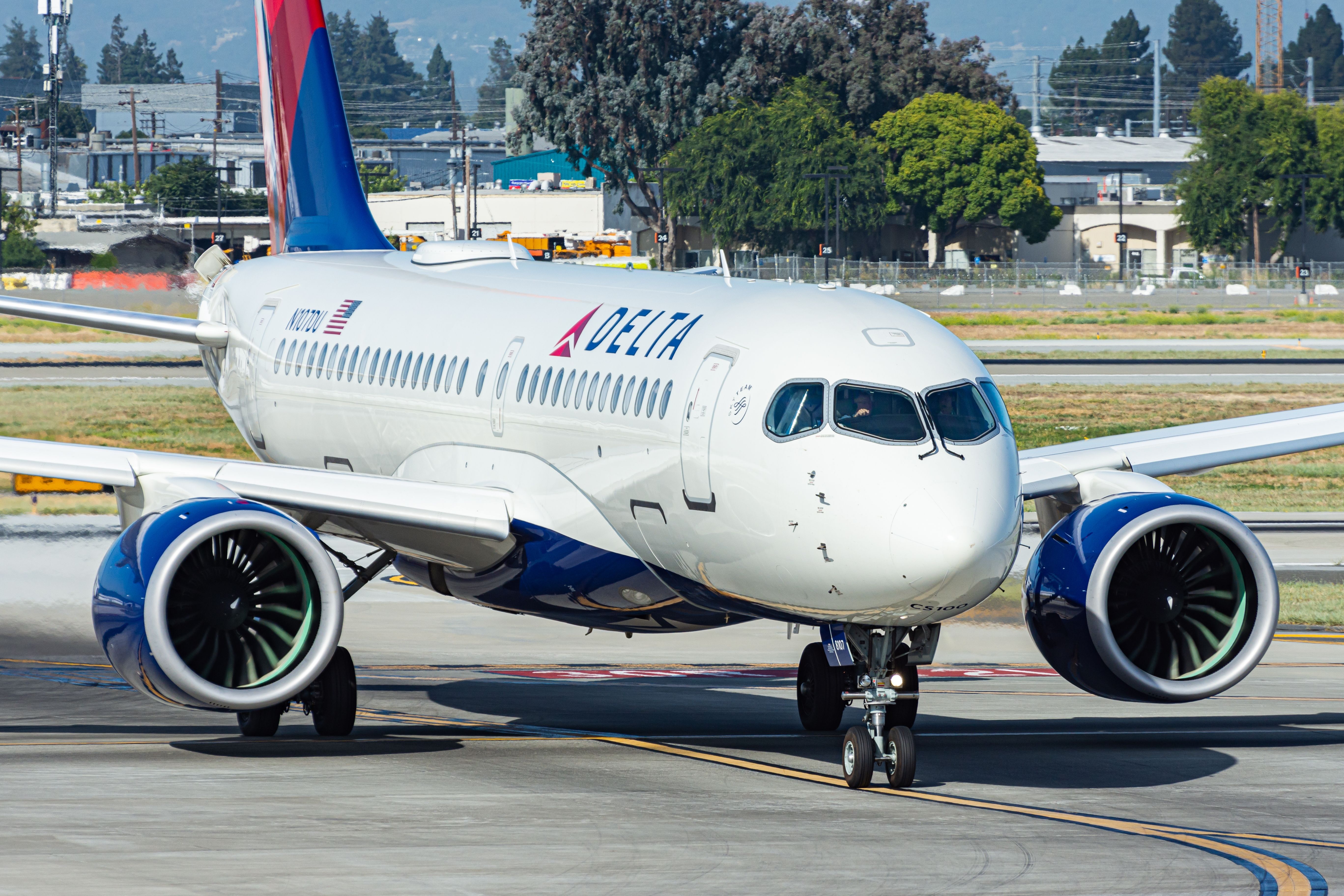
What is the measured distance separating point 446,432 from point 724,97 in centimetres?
14831

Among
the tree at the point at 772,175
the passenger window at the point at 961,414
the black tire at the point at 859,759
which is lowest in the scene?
the black tire at the point at 859,759

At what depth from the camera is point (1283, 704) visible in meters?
24.9

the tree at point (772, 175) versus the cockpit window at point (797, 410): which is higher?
the tree at point (772, 175)

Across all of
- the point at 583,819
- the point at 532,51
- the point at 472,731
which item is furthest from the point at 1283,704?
the point at 532,51

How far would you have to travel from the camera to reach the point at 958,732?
22.2 m

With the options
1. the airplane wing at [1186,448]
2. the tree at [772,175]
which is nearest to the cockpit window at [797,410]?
the airplane wing at [1186,448]

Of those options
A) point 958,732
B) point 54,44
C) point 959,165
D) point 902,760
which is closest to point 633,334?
point 902,760

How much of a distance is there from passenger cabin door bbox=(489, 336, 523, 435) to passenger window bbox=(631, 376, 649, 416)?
118 inches

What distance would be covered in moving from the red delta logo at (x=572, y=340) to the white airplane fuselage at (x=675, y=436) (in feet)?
0.11

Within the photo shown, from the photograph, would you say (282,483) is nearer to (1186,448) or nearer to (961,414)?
(961,414)

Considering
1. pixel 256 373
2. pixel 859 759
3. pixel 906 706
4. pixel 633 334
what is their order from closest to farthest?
pixel 859 759 → pixel 906 706 → pixel 633 334 → pixel 256 373

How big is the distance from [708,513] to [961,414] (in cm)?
252

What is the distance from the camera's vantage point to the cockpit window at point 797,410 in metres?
17.1

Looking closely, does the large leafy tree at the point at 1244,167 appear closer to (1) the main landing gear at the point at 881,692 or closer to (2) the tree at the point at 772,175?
(2) the tree at the point at 772,175
